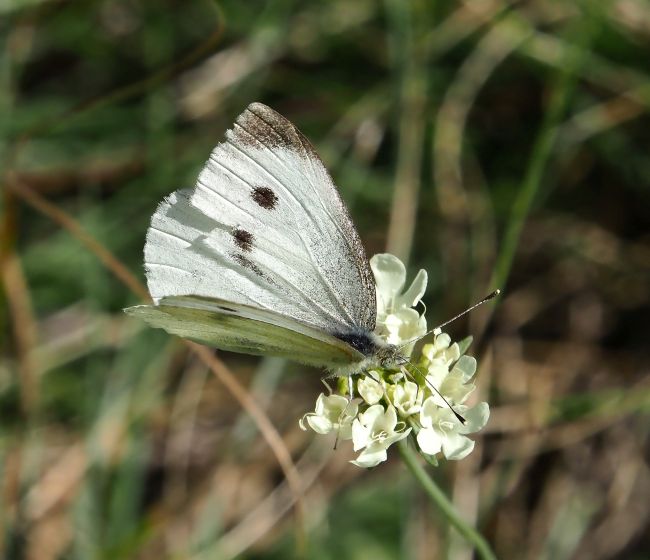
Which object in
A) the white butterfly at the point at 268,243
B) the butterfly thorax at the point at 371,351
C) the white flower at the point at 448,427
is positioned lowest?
the white flower at the point at 448,427

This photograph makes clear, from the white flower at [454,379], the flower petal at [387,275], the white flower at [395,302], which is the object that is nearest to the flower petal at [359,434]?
the white flower at [454,379]

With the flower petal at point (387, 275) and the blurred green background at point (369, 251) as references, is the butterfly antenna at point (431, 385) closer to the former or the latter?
the flower petal at point (387, 275)

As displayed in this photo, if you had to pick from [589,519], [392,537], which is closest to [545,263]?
[589,519]

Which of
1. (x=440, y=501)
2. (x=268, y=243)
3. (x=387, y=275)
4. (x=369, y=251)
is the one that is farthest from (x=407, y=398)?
(x=369, y=251)

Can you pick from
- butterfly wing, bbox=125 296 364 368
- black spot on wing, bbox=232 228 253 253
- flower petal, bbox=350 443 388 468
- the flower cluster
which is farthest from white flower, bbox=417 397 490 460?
black spot on wing, bbox=232 228 253 253

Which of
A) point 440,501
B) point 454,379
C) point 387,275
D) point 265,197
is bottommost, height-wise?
point 440,501

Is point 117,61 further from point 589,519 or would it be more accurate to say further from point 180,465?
point 589,519

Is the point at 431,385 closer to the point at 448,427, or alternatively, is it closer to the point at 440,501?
the point at 448,427
